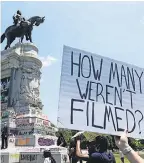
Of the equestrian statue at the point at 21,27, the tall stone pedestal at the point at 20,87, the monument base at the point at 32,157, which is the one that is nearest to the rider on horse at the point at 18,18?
the equestrian statue at the point at 21,27

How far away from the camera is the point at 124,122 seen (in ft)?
13.9

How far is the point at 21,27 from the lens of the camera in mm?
42781

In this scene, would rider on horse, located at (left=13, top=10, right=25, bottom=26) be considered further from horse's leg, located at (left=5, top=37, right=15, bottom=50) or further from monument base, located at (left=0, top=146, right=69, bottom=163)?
monument base, located at (left=0, top=146, right=69, bottom=163)

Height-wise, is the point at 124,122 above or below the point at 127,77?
below

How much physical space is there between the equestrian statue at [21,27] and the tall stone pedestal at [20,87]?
2072mm

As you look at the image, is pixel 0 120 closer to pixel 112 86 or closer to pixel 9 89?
pixel 9 89

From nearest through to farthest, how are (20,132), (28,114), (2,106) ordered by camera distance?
(20,132), (28,114), (2,106)

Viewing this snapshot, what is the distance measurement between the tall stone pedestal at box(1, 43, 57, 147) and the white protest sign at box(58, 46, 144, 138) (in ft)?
93.4

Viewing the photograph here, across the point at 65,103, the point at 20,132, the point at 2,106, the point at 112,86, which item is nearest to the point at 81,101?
the point at 65,103

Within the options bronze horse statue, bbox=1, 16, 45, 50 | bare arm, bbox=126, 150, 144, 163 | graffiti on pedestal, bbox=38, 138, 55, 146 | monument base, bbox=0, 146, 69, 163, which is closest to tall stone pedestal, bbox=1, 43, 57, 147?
graffiti on pedestal, bbox=38, 138, 55, 146

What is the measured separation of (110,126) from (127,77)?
0.75 m

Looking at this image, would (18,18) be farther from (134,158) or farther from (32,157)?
(134,158)

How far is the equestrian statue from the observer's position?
4284 cm

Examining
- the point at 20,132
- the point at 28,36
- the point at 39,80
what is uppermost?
the point at 28,36
